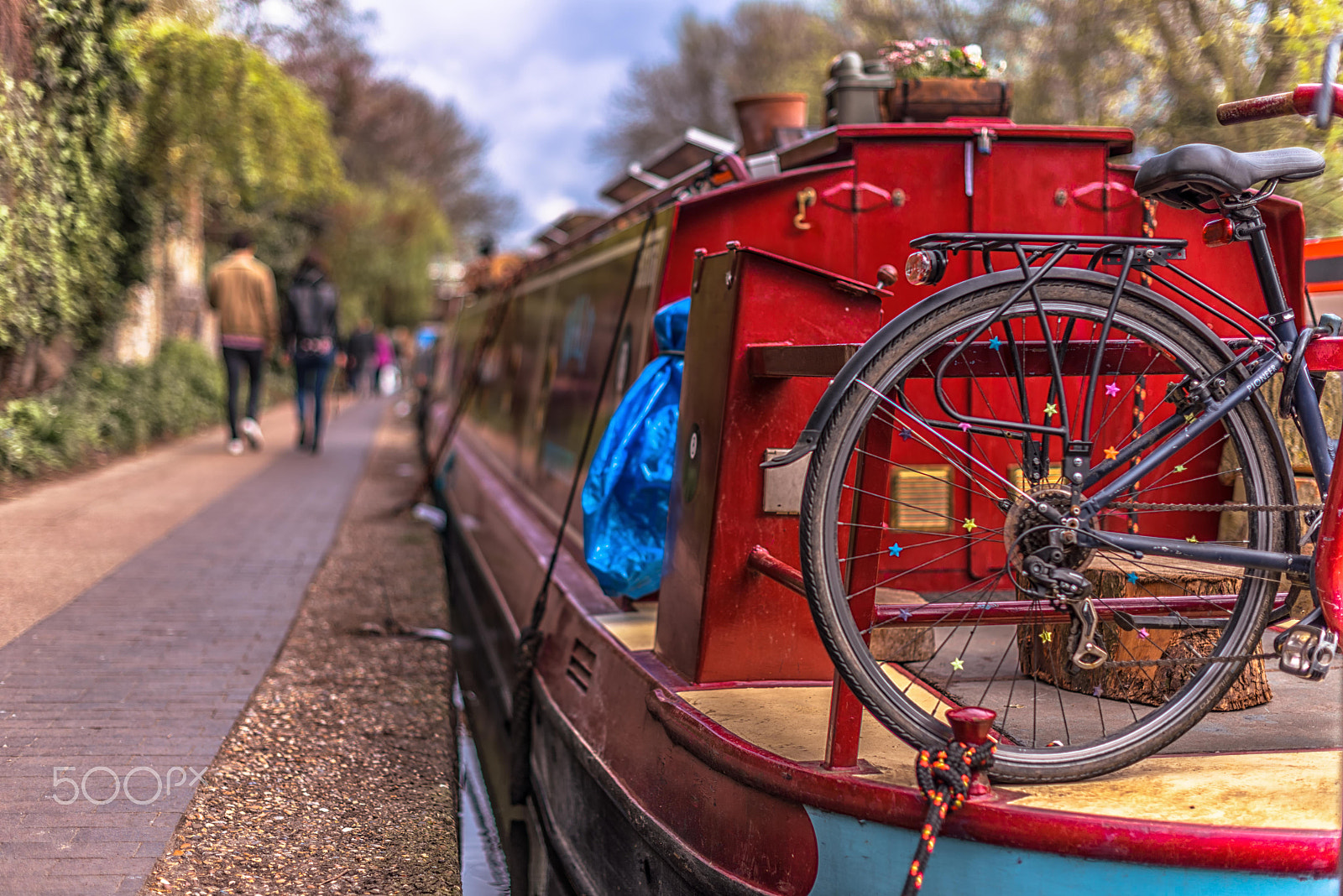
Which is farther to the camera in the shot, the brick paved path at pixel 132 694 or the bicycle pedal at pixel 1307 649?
Result: the brick paved path at pixel 132 694

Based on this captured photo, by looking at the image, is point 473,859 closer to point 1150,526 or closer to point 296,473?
point 1150,526

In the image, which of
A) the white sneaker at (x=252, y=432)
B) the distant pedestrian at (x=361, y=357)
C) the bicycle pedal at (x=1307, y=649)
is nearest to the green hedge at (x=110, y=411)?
the white sneaker at (x=252, y=432)

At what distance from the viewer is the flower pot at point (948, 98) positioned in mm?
4238

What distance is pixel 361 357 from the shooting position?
2656 cm

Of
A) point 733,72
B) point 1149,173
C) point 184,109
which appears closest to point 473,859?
point 1149,173

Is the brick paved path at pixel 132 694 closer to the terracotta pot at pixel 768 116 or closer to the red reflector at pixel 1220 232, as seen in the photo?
the red reflector at pixel 1220 232

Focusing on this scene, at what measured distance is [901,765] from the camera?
241 centimetres

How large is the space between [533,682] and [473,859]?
2.31 ft

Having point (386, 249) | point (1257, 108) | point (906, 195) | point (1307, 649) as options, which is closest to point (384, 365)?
point (386, 249)

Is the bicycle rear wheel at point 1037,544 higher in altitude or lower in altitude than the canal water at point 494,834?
higher

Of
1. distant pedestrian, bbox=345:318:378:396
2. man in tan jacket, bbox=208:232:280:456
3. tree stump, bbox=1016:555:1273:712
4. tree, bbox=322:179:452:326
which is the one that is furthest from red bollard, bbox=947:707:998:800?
tree, bbox=322:179:452:326

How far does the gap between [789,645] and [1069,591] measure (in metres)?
1.04

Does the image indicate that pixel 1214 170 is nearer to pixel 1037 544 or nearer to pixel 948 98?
pixel 1037 544

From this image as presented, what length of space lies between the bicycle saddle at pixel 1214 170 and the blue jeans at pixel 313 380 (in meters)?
10.5
